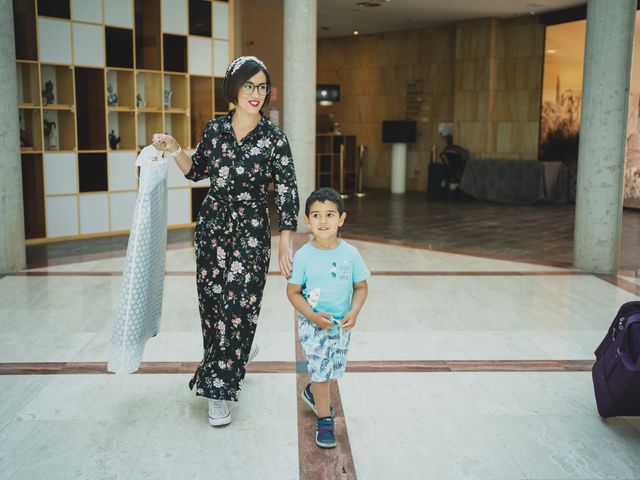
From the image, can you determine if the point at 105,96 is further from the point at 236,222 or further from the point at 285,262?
the point at 285,262

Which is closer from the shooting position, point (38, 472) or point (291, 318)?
point (38, 472)

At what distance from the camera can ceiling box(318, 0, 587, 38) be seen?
13.4m

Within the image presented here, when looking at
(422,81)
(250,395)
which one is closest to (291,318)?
(250,395)

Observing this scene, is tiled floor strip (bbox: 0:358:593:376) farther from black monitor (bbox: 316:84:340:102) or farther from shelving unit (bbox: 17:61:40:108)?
black monitor (bbox: 316:84:340:102)

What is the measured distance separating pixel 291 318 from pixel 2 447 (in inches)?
92.6

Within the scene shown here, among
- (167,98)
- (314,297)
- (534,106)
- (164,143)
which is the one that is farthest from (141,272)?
(534,106)

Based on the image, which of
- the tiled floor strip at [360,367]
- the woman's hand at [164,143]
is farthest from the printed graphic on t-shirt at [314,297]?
the tiled floor strip at [360,367]

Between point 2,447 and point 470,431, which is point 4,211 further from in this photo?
point 470,431

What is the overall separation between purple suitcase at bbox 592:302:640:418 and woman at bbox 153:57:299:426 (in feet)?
4.71

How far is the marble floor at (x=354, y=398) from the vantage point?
105 inches

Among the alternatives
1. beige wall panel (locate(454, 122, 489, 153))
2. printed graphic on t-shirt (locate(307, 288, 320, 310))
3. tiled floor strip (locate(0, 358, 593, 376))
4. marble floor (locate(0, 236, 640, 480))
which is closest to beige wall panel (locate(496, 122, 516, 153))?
beige wall panel (locate(454, 122, 489, 153))

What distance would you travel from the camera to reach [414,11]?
14406 mm

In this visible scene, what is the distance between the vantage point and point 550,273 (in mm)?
6488

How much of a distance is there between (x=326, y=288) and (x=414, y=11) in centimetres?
1283
